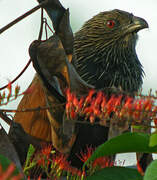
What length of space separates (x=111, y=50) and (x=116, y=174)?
1.09 metres

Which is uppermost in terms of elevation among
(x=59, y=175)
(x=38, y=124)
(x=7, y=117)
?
(x=7, y=117)

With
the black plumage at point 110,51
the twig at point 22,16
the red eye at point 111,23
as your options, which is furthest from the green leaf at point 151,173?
the red eye at point 111,23

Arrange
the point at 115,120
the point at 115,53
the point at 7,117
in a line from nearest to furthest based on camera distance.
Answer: the point at 115,120 → the point at 7,117 → the point at 115,53

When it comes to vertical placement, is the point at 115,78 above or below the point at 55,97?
below

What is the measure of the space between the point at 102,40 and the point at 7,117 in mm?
1087

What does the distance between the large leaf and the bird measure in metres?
0.60

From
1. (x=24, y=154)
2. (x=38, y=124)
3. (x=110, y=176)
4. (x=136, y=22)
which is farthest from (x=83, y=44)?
(x=110, y=176)

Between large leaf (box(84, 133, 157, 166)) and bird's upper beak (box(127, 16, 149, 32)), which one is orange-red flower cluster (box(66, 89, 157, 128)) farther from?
bird's upper beak (box(127, 16, 149, 32))

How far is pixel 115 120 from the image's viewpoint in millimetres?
389

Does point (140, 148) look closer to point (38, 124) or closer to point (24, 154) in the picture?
point (24, 154)

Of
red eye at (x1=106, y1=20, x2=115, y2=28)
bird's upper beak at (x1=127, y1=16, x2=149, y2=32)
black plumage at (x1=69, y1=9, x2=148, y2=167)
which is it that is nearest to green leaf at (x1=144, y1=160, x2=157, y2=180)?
black plumage at (x1=69, y1=9, x2=148, y2=167)

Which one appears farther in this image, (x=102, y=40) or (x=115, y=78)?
(x=102, y=40)

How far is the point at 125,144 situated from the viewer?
16.4 inches

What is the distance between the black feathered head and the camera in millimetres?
1314
